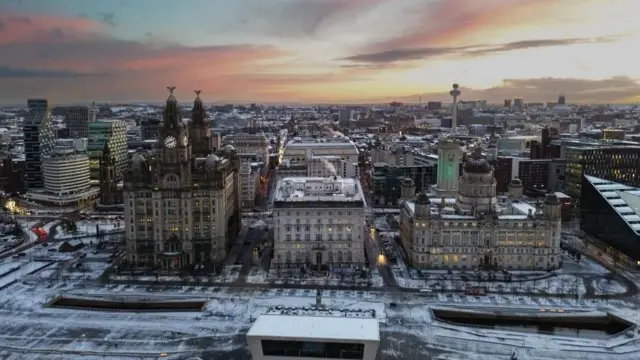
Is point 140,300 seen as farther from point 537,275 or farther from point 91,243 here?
point 537,275

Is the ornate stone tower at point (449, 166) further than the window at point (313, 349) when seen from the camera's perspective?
Yes

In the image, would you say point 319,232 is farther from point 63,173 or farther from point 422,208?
point 63,173

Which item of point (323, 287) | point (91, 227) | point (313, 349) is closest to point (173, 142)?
point (323, 287)

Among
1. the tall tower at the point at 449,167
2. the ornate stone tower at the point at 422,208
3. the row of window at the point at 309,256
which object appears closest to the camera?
the row of window at the point at 309,256

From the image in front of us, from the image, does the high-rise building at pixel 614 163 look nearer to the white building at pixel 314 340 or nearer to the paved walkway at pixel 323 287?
the paved walkway at pixel 323 287

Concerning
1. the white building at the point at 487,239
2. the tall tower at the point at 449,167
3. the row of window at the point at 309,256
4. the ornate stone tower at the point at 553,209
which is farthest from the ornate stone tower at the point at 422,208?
the tall tower at the point at 449,167

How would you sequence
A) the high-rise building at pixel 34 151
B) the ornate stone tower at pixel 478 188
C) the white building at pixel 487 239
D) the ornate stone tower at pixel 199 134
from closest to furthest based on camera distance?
the white building at pixel 487 239 → the ornate stone tower at pixel 478 188 → the ornate stone tower at pixel 199 134 → the high-rise building at pixel 34 151

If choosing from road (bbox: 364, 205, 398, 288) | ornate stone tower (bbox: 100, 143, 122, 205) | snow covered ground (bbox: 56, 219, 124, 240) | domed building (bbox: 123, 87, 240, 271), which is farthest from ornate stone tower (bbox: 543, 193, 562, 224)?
ornate stone tower (bbox: 100, 143, 122, 205)
